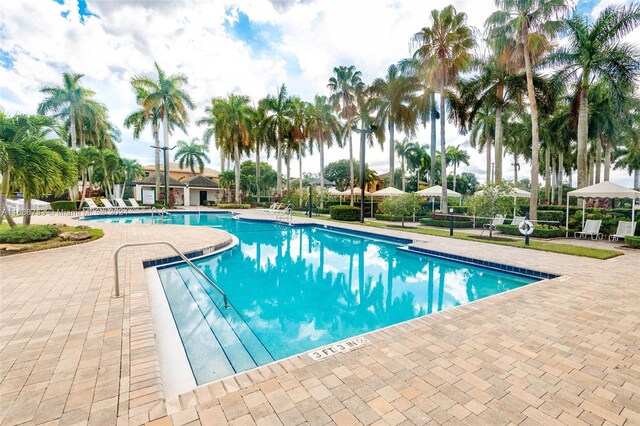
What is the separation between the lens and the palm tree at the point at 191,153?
1630 inches

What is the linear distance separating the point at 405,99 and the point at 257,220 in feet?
44.6

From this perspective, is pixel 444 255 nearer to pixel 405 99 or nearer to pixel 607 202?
pixel 405 99

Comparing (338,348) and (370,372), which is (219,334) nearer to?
(338,348)

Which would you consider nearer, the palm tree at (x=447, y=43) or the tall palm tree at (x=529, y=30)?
the tall palm tree at (x=529, y=30)

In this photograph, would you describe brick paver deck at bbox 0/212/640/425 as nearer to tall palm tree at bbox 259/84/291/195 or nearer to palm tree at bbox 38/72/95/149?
tall palm tree at bbox 259/84/291/195

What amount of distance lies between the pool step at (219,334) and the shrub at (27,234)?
5.23 m

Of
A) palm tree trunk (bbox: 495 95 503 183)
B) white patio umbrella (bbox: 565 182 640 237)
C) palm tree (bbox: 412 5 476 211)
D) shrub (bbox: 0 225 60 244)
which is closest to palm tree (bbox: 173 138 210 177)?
palm tree (bbox: 412 5 476 211)

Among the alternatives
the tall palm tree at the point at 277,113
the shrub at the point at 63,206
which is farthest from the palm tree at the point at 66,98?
the tall palm tree at the point at 277,113

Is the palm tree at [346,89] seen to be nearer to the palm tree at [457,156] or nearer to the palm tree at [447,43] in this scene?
the palm tree at [447,43]

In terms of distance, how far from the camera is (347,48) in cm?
1288

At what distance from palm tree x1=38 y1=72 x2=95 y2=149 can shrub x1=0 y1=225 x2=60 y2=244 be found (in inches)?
817

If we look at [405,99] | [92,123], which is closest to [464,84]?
[405,99]

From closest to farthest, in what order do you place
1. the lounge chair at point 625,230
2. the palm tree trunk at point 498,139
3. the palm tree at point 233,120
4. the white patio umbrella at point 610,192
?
the lounge chair at point 625,230
the white patio umbrella at point 610,192
the palm tree trunk at point 498,139
the palm tree at point 233,120

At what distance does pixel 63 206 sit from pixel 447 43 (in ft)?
90.8
